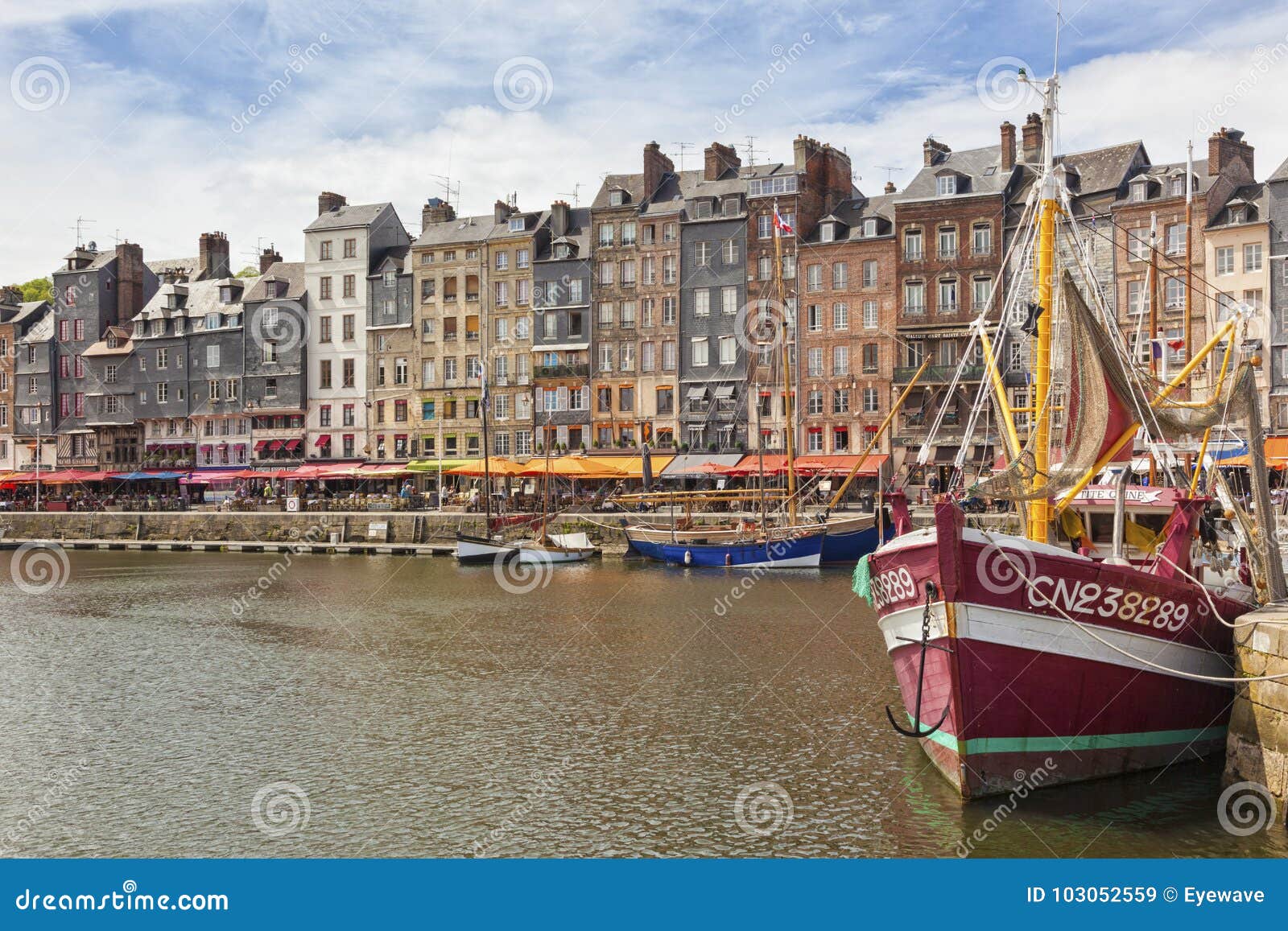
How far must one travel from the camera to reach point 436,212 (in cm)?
8538

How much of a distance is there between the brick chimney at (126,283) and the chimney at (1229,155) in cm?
7903

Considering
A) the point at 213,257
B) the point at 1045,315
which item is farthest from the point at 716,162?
the point at 1045,315

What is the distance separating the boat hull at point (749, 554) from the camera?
164 ft

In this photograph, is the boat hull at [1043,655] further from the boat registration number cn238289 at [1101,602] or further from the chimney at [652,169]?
the chimney at [652,169]

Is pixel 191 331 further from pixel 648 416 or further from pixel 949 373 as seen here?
pixel 949 373

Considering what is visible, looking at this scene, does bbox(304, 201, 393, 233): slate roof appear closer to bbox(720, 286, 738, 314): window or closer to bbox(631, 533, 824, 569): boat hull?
bbox(720, 286, 738, 314): window

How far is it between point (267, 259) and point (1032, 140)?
57.6m

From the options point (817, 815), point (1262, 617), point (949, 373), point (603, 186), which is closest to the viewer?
point (1262, 617)

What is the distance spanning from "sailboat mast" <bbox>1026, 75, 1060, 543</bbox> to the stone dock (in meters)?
3.92

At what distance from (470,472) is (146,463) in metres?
35.4

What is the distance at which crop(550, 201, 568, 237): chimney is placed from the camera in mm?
79625

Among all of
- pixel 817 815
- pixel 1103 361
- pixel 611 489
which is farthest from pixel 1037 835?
pixel 611 489

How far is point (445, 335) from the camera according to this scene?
8156cm

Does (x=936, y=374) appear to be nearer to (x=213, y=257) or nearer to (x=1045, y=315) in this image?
(x=1045, y=315)
